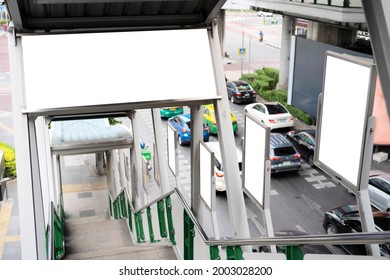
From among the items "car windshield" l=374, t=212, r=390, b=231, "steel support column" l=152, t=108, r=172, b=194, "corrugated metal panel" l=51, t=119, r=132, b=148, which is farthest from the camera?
"corrugated metal panel" l=51, t=119, r=132, b=148

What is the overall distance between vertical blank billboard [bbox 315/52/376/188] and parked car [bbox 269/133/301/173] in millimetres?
8882

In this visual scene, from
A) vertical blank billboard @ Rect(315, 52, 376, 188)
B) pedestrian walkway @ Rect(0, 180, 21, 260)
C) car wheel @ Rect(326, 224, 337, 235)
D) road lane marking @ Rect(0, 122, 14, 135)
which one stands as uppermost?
vertical blank billboard @ Rect(315, 52, 376, 188)

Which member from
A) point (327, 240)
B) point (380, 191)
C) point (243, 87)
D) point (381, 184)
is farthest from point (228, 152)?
point (243, 87)

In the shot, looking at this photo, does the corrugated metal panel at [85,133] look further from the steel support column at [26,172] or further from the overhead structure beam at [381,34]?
the overhead structure beam at [381,34]

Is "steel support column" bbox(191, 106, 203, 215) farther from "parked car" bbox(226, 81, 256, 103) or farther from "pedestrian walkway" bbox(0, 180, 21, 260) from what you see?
"parked car" bbox(226, 81, 256, 103)

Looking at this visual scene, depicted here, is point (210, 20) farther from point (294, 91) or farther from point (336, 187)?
point (294, 91)

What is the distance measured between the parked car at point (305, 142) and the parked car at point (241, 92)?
5.51 meters

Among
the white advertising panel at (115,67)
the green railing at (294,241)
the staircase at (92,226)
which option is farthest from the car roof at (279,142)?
the white advertising panel at (115,67)

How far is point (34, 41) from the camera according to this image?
5.07 metres

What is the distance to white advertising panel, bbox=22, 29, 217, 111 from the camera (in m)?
5.07

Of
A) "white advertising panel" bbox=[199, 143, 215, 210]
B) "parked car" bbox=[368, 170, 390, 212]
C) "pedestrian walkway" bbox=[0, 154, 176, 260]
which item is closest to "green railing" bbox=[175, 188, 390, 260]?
"white advertising panel" bbox=[199, 143, 215, 210]

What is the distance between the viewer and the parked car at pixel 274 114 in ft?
52.9

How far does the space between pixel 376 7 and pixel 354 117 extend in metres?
1.07

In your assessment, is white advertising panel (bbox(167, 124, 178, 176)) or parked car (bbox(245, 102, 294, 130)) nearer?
white advertising panel (bbox(167, 124, 178, 176))
